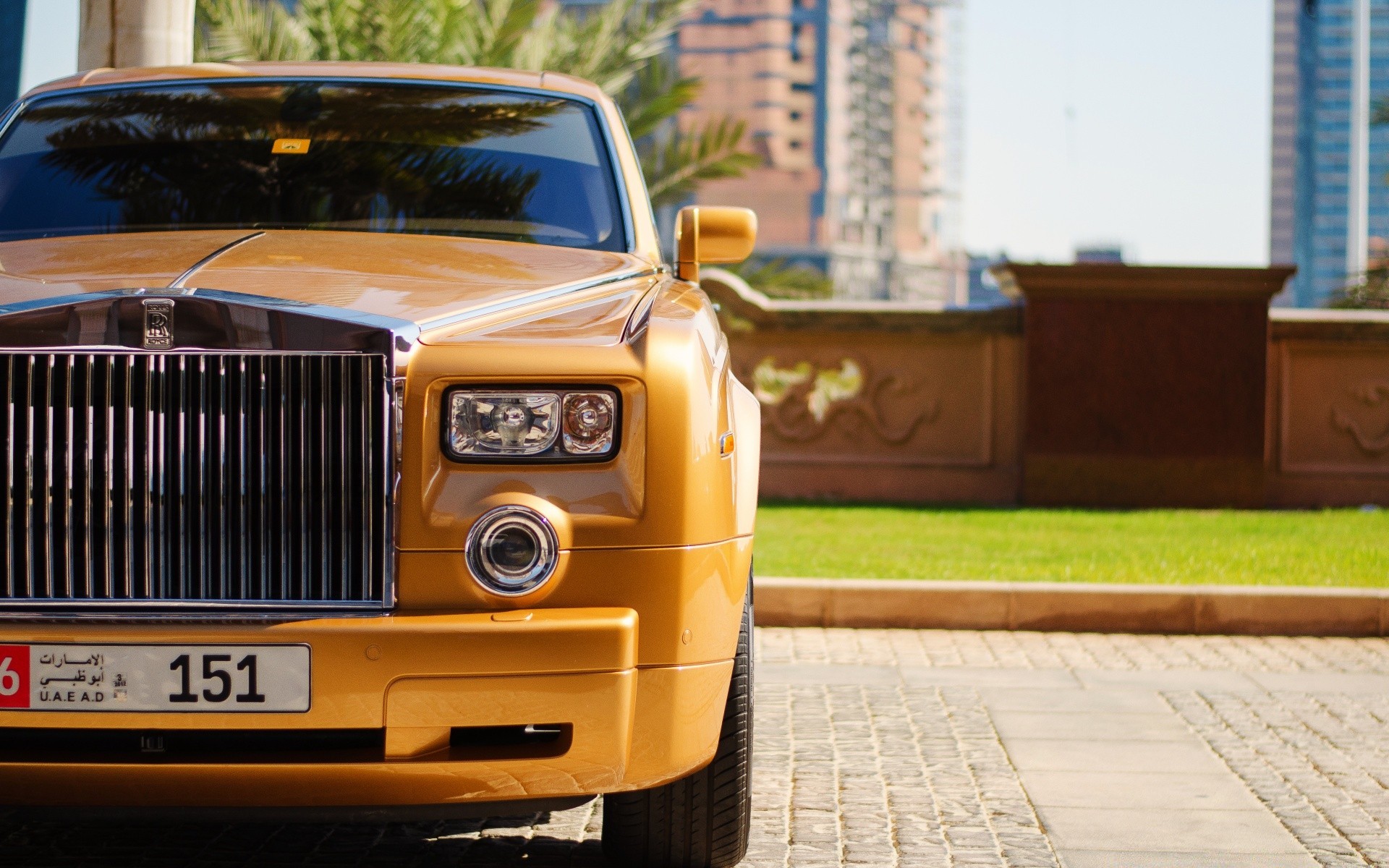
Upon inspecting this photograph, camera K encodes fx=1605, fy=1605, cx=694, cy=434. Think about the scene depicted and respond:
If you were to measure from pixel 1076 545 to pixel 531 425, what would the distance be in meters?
7.17

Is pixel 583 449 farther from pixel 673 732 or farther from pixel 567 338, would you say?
pixel 673 732

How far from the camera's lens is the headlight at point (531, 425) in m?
2.79

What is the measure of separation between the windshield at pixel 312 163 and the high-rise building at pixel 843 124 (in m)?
105

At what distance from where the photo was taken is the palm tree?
40.7ft

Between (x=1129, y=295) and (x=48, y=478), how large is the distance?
10277 millimetres

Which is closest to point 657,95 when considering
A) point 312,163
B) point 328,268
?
point 312,163

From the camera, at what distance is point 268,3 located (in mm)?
13023

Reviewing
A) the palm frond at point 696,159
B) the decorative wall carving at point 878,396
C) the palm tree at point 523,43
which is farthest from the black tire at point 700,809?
the palm frond at point 696,159

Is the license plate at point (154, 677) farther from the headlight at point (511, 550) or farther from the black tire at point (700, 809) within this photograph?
the black tire at point (700, 809)

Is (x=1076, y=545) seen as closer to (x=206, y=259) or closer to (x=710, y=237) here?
(x=710, y=237)

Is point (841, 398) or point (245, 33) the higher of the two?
point (245, 33)

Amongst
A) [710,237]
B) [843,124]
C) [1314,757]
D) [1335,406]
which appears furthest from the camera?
[843,124]

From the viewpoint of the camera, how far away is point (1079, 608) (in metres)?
7.31

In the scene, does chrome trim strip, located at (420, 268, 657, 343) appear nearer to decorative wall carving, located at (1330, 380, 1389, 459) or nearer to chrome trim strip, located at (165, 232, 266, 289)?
chrome trim strip, located at (165, 232, 266, 289)
